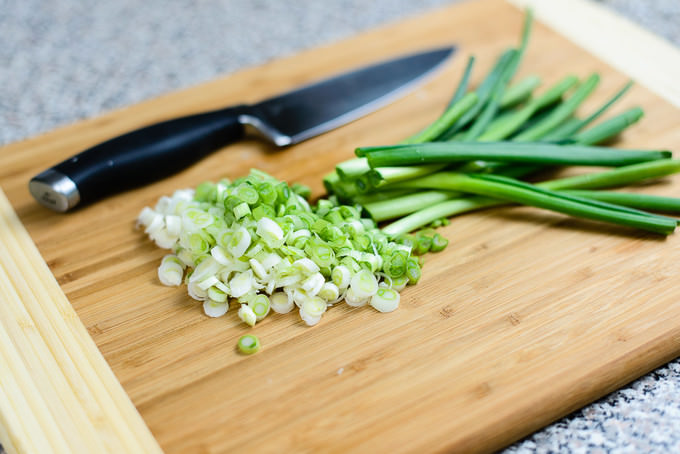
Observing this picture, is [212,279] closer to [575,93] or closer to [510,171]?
[510,171]

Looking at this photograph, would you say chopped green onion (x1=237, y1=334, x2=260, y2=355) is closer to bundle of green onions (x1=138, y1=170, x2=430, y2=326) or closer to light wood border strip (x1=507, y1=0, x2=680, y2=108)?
bundle of green onions (x1=138, y1=170, x2=430, y2=326)

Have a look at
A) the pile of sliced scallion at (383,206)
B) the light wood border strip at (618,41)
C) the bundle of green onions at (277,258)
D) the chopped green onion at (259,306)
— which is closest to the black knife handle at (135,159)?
the pile of sliced scallion at (383,206)

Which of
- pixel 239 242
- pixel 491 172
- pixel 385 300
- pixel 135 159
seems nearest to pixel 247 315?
pixel 239 242

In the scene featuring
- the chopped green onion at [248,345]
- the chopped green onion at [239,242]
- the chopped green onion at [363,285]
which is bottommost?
the chopped green onion at [248,345]

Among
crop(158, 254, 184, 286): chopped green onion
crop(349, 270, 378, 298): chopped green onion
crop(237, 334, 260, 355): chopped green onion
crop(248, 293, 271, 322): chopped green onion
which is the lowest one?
crop(158, 254, 184, 286): chopped green onion

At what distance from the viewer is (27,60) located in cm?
244

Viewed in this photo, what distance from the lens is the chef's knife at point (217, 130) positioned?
1.69m

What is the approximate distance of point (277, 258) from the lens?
58.6 inches

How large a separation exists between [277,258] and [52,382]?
0.47 metres

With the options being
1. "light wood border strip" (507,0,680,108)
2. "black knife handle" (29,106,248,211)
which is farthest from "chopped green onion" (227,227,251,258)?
"light wood border strip" (507,0,680,108)

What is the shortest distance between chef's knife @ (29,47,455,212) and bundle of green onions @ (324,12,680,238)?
0.24 meters

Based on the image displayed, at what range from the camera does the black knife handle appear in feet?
5.49

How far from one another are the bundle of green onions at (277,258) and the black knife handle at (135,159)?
220mm

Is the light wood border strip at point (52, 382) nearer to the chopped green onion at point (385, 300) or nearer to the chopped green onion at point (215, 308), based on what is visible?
the chopped green onion at point (215, 308)
